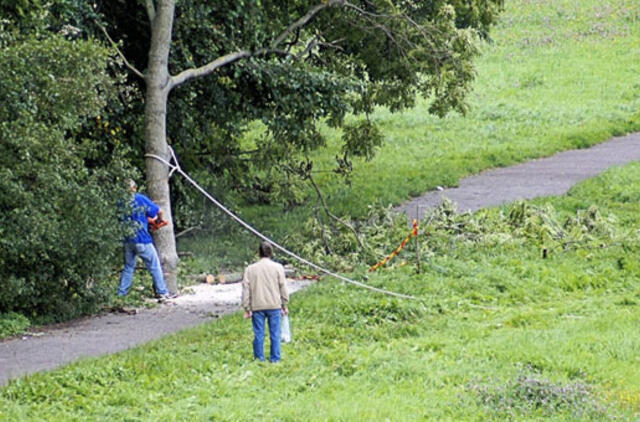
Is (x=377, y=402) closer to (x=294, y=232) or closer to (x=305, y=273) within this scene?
(x=305, y=273)

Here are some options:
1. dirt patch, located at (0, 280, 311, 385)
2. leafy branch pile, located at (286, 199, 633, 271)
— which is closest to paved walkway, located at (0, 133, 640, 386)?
dirt patch, located at (0, 280, 311, 385)

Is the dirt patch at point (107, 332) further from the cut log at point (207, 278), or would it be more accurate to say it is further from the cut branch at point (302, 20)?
the cut branch at point (302, 20)

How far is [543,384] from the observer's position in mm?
10859

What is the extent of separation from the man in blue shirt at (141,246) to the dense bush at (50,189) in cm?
46

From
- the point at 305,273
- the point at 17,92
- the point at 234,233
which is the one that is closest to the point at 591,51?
the point at 234,233

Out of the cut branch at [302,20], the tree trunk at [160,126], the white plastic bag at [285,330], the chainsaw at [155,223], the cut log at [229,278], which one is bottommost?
the cut log at [229,278]

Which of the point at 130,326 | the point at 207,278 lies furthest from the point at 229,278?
the point at 130,326

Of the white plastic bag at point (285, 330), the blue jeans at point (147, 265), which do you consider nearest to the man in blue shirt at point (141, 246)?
the blue jeans at point (147, 265)

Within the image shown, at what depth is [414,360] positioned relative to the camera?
1242cm

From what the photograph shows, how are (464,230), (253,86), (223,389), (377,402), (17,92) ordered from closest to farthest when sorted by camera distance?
(377,402), (223,389), (17,92), (464,230), (253,86)

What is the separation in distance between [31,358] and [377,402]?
489 cm

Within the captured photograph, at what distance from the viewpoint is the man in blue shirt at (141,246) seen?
17234 millimetres

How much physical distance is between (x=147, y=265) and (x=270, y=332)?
5474 mm

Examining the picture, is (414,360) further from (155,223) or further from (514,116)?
(514,116)
